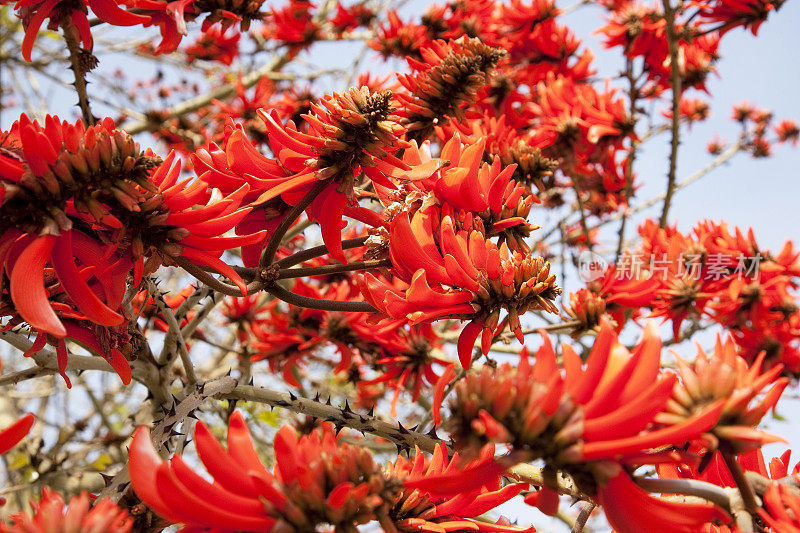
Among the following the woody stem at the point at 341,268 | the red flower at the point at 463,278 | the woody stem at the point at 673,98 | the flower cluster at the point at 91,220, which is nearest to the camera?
the flower cluster at the point at 91,220

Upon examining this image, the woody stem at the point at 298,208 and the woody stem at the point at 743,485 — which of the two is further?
the woody stem at the point at 298,208

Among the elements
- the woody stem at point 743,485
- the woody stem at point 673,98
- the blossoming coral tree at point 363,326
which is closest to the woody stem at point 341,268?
the blossoming coral tree at point 363,326

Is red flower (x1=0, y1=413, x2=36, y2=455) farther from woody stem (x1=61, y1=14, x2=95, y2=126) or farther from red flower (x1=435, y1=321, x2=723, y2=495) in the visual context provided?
woody stem (x1=61, y1=14, x2=95, y2=126)

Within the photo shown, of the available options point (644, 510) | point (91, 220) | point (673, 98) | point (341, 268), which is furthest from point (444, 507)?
point (673, 98)

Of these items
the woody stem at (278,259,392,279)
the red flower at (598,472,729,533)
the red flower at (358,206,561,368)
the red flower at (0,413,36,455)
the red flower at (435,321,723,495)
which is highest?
the woody stem at (278,259,392,279)

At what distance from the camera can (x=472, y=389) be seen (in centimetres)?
58

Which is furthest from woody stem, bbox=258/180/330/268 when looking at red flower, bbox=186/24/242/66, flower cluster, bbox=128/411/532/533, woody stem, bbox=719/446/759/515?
red flower, bbox=186/24/242/66

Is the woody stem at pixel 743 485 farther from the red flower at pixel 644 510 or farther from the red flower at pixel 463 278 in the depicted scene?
the red flower at pixel 463 278

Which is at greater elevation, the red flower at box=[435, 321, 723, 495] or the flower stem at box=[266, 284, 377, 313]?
the flower stem at box=[266, 284, 377, 313]

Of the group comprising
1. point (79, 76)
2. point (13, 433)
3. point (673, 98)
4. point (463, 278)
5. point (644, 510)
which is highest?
point (673, 98)

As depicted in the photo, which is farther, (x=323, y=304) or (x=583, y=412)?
(x=323, y=304)

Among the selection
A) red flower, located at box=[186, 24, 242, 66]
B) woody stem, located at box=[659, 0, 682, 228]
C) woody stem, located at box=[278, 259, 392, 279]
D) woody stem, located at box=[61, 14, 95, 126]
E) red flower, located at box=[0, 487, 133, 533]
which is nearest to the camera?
red flower, located at box=[0, 487, 133, 533]

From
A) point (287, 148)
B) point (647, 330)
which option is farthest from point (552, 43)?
point (647, 330)

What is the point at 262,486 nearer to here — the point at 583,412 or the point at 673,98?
the point at 583,412
